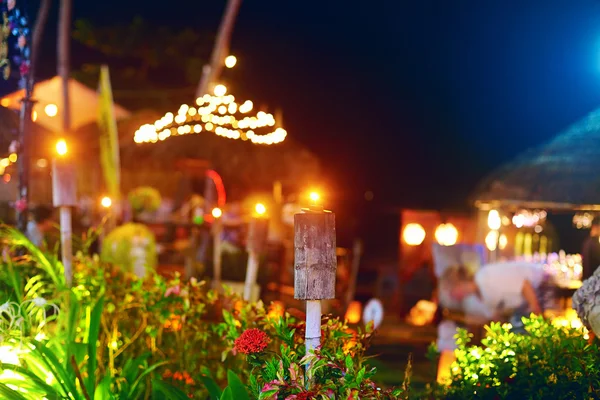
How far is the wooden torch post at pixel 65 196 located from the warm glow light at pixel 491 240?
7958 millimetres

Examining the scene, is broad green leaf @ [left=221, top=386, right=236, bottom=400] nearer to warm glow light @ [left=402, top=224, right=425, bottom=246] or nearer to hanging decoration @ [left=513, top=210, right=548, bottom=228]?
warm glow light @ [left=402, top=224, right=425, bottom=246]

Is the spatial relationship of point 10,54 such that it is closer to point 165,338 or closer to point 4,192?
point 4,192

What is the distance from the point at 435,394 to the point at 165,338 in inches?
79.1

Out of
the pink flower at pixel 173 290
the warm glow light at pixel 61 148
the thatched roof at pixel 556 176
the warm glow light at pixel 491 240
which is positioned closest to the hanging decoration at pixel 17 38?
the warm glow light at pixel 61 148

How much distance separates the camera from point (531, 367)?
3781mm

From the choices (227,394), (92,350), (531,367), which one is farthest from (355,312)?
(227,394)

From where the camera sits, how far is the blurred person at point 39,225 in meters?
7.12

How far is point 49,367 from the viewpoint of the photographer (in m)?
3.59

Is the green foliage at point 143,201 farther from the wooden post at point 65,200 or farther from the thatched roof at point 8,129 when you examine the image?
the wooden post at point 65,200

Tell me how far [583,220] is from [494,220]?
9.05 ft

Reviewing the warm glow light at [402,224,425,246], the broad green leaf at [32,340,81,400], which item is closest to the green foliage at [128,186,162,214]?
the warm glow light at [402,224,425,246]

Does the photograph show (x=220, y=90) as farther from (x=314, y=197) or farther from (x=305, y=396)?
(x=305, y=396)

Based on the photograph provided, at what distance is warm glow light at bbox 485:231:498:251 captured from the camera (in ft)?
37.2

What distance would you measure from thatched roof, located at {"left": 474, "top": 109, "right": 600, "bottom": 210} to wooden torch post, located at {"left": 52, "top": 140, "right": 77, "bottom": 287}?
632cm
